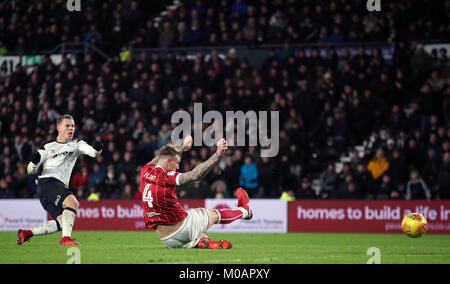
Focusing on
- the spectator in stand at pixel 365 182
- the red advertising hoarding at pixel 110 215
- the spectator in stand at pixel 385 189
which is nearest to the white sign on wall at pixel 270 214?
the red advertising hoarding at pixel 110 215

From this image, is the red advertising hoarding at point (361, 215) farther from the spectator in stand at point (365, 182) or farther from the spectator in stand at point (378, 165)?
the spectator in stand at point (378, 165)

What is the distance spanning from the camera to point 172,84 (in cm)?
2498

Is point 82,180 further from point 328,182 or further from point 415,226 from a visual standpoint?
point 415,226

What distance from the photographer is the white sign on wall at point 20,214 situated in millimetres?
22219

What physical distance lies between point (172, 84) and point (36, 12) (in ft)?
27.2

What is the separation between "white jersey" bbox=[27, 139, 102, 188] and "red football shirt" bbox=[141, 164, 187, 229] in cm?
212

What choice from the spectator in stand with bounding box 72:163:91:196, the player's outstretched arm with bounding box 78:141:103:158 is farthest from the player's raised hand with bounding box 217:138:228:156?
the spectator in stand with bounding box 72:163:91:196

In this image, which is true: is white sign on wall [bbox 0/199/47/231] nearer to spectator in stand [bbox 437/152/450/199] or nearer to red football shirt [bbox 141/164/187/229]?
spectator in stand [bbox 437/152/450/199]

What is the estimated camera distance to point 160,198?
1148cm

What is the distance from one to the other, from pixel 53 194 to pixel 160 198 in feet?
8.61

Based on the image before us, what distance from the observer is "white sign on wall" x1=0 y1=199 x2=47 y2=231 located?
22.2 m

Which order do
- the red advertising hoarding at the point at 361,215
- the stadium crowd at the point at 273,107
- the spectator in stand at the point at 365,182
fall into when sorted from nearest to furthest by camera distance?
the red advertising hoarding at the point at 361,215
the spectator in stand at the point at 365,182
the stadium crowd at the point at 273,107

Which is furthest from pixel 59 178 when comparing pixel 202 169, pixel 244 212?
pixel 202 169

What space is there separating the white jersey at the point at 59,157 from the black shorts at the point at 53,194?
0.13 m
